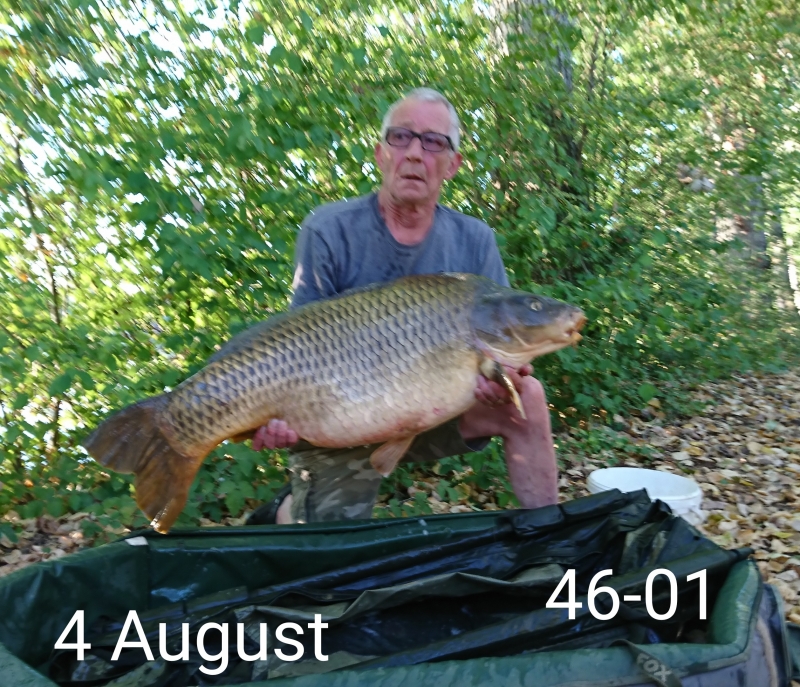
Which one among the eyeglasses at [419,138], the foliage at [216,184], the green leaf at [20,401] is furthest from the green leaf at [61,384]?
the eyeglasses at [419,138]

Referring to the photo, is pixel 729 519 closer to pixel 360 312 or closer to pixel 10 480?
pixel 360 312

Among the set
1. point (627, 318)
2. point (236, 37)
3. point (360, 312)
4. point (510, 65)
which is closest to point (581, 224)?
point (627, 318)

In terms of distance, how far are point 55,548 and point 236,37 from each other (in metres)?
1.57

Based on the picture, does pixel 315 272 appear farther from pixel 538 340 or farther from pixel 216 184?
pixel 216 184

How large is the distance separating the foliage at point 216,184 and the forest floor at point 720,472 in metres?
0.13

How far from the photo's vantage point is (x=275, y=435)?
1516 millimetres

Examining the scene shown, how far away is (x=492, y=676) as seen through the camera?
0.95 metres

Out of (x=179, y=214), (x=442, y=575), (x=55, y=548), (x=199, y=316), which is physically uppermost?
(x=179, y=214)

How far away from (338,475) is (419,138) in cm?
80

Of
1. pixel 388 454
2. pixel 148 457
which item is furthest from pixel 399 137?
pixel 148 457

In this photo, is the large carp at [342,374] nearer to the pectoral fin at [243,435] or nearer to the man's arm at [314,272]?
the pectoral fin at [243,435]

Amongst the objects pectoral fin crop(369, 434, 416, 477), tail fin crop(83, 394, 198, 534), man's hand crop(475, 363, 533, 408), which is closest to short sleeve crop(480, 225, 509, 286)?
man's hand crop(475, 363, 533, 408)

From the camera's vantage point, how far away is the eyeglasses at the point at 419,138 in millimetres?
1727

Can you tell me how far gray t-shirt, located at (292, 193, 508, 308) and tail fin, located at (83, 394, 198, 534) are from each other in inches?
18.3
